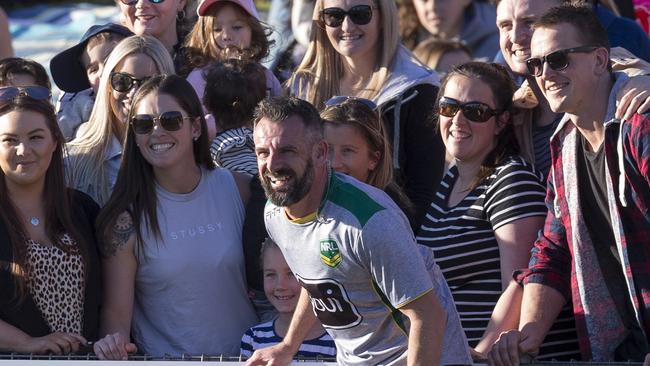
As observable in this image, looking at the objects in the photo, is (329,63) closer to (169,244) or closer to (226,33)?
(226,33)

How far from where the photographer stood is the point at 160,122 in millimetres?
4871

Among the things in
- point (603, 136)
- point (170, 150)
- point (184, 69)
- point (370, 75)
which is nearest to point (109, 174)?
point (170, 150)

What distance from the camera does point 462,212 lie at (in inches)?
189

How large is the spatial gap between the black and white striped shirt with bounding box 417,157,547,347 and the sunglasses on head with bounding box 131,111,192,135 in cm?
114

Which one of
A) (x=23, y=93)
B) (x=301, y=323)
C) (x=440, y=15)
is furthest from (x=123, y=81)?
(x=440, y=15)

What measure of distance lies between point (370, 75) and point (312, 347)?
1497 millimetres

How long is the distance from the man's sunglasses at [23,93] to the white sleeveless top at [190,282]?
0.63 meters

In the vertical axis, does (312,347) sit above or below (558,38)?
below

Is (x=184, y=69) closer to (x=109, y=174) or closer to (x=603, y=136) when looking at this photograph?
(x=109, y=174)

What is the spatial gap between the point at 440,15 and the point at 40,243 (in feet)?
15.7

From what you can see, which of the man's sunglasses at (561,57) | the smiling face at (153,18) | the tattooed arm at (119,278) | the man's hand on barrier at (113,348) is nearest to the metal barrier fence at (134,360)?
the man's hand on barrier at (113,348)

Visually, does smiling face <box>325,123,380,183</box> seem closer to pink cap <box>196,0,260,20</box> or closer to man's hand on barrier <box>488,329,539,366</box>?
man's hand on barrier <box>488,329,539,366</box>

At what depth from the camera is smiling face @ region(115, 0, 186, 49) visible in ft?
19.8

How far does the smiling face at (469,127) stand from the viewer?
4879 mm
